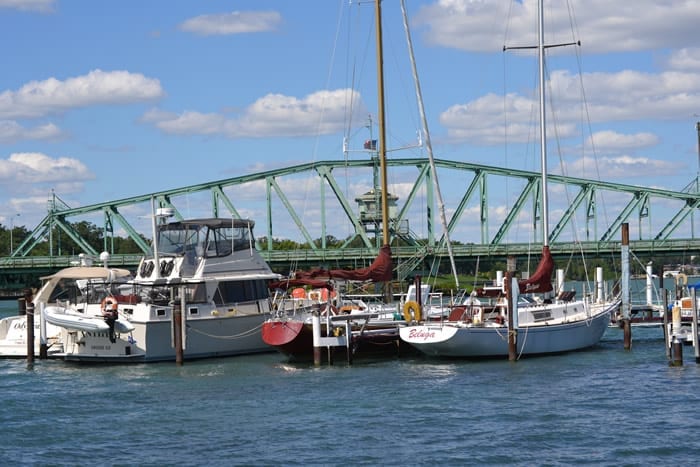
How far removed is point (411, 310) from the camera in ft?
167

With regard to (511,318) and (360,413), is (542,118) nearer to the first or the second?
(511,318)

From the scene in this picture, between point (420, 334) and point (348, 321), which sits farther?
point (348, 321)

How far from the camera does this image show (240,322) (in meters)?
54.6

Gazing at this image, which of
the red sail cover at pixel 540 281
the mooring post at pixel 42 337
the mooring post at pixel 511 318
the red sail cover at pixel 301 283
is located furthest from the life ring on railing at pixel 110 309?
the red sail cover at pixel 540 281

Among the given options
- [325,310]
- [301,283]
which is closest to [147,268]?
[301,283]

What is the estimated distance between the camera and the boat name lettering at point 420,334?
48.3 metres

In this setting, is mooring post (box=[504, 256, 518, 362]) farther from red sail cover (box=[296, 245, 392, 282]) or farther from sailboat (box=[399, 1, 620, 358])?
red sail cover (box=[296, 245, 392, 282])

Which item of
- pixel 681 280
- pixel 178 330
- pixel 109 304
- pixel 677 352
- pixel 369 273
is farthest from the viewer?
pixel 681 280

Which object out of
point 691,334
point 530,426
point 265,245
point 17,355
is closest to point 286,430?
point 530,426

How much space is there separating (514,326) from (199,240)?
15.9m

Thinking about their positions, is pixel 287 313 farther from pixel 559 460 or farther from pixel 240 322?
pixel 559 460

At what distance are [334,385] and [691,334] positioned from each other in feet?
50.0

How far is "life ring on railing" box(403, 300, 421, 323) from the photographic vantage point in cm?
5050

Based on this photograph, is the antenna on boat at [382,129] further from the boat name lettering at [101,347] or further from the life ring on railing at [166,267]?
the boat name lettering at [101,347]
